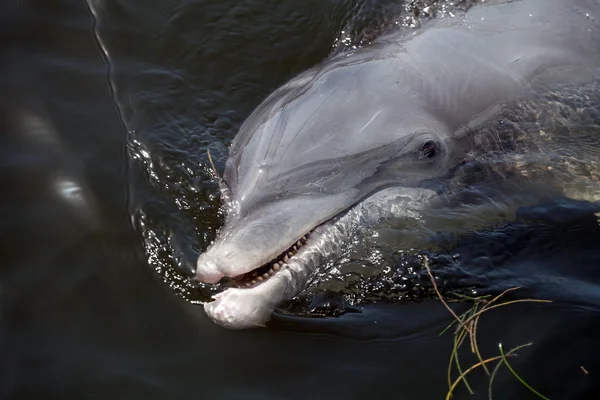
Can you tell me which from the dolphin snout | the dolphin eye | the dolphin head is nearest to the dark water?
the dolphin snout

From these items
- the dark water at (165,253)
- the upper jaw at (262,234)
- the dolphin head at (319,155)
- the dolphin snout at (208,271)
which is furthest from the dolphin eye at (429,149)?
the dolphin snout at (208,271)

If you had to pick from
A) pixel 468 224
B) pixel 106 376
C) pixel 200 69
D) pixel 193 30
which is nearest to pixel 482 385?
pixel 468 224

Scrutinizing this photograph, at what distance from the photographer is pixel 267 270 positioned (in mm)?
5379

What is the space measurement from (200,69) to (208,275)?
3.37m

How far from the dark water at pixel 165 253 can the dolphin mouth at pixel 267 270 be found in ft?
1.09

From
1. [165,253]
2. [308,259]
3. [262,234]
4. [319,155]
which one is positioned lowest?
[165,253]

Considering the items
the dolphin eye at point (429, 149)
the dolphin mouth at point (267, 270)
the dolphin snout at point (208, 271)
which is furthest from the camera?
the dolphin eye at point (429, 149)

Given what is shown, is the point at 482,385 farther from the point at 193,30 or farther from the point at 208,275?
the point at 193,30

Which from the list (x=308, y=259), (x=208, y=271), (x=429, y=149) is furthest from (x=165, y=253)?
(x=429, y=149)

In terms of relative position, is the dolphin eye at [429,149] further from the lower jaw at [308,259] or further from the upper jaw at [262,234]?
the upper jaw at [262,234]

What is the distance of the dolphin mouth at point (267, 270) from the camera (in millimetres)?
5262

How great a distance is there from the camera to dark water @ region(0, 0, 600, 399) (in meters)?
5.12

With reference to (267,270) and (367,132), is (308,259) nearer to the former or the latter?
(267,270)

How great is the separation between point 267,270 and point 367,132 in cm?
144
